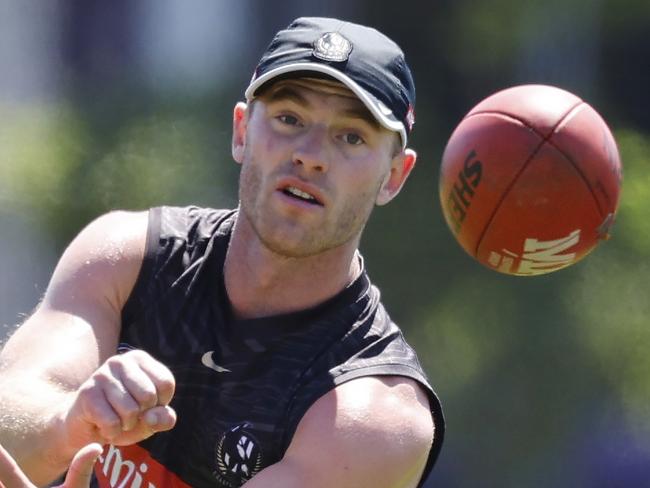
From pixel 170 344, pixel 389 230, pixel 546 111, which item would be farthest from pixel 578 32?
pixel 170 344

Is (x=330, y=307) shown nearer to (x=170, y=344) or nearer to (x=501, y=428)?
(x=170, y=344)

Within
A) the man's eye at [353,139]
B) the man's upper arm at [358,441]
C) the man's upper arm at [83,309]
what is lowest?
the man's upper arm at [358,441]

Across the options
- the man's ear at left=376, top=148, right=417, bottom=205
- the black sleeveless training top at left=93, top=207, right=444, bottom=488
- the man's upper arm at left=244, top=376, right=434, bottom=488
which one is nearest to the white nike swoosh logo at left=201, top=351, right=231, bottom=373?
the black sleeveless training top at left=93, top=207, right=444, bottom=488

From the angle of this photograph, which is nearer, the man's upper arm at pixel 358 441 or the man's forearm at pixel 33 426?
the man's forearm at pixel 33 426

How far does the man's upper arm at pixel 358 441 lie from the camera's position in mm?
3395

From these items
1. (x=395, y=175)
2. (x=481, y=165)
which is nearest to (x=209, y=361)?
(x=395, y=175)

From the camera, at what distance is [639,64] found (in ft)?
23.0

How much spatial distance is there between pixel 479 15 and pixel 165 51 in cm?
174

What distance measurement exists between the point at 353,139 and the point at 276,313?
1.85 ft

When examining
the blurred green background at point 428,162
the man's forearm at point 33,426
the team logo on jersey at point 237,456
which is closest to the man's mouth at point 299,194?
the team logo on jersey at point 237,456

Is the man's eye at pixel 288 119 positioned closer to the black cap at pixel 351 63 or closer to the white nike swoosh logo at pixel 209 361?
the black cap at pixel 351 63

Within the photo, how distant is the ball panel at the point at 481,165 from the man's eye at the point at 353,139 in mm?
553

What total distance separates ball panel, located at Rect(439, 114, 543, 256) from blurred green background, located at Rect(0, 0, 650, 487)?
276 cm

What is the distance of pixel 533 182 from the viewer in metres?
4.05
